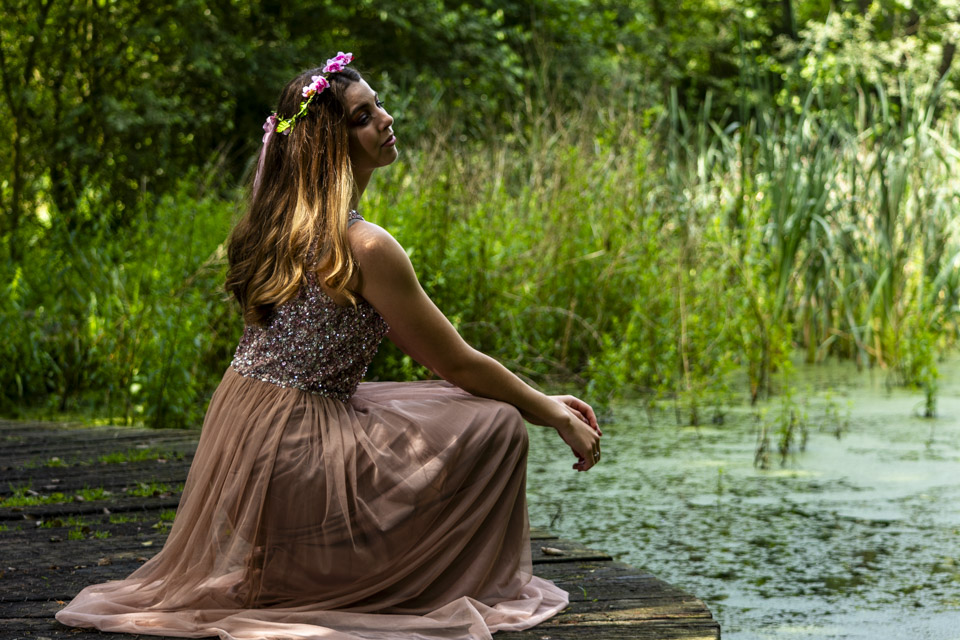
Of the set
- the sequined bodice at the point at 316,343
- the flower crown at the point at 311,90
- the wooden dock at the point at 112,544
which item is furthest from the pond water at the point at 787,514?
the flower crown at the point at 311,90

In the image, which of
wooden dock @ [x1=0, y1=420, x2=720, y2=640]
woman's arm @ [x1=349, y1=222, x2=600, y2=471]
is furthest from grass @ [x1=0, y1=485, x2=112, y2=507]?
woman's arm @ [x1=349, y1=222, x2=600, y2=471]

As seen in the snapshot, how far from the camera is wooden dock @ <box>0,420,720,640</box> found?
74.7 inches

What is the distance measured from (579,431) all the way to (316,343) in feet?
1.66

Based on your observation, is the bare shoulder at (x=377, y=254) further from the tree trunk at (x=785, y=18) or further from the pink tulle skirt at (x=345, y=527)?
the tree trunk at (x=785, y=18)

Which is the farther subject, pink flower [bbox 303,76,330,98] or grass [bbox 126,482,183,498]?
grass [bbox 126,482,183,498]

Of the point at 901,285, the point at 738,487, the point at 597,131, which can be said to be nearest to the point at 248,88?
the point at 597,131

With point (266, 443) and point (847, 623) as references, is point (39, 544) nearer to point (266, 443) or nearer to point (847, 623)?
point (266, 443)

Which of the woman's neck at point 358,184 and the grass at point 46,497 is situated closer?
the woman's neck at point 358,184

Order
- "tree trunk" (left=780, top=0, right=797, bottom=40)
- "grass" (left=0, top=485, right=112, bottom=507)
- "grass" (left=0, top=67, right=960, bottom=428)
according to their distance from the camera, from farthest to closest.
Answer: "tree trunk" (left=780, top=0, right=797, bottom=40), "grass" (left=0, top=67, right=960, bottom=428), "grass" (left=0, top=485, right=112, bottom=507)

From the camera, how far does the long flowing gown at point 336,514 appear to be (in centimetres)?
190

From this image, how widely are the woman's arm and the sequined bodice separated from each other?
0.05 m

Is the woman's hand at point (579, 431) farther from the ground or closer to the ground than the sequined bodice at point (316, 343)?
closer to the ground

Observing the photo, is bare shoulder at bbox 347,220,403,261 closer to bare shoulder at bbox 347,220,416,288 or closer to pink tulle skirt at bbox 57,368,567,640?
bare shoulder at bbox 347,220,416,288

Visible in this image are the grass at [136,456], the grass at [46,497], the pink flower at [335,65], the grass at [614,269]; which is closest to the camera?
the pink flower at [335,65]
